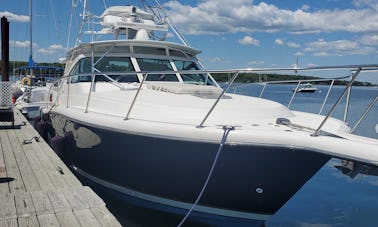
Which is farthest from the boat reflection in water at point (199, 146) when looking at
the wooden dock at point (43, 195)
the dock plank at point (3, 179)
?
the dock plank at point (3, 179)

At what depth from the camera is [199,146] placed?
4.60 metres

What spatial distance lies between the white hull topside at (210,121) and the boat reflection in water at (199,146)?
11 millimetres

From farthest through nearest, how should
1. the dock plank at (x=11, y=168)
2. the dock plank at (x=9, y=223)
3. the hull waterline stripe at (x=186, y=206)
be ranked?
the hull waterline stripe at (x=186, y=206), the dock plank at (x=11, y=168), the dock plank at (x=9, y=223)

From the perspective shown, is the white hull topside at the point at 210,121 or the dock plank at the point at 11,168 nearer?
the white hull topside at the point at 210,121

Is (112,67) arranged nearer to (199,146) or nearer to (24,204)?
(199,146)

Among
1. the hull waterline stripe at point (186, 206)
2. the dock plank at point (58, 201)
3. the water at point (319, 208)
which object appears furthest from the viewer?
the water at point (319, 208)

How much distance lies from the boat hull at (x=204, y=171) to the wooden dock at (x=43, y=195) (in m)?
0.81

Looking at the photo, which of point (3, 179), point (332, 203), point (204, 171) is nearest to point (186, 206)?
point (204, 171)

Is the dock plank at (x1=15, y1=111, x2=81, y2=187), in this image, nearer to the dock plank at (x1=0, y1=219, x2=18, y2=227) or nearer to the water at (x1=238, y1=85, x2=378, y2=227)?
the dock plank at (x1=0, y1=219, x2=18, y2=227)

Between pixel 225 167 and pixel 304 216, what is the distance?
285 cm

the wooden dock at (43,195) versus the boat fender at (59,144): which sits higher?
the wooden dock at (43,195)

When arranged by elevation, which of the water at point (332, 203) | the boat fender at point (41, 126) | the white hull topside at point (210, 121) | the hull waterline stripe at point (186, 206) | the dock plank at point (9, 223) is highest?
the white hull topside at point (210, 121)

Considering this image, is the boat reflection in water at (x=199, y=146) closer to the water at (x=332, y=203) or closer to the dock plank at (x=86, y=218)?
the dock plank at (x=86, y=218)

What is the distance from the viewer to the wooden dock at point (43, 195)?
340 centimetres
